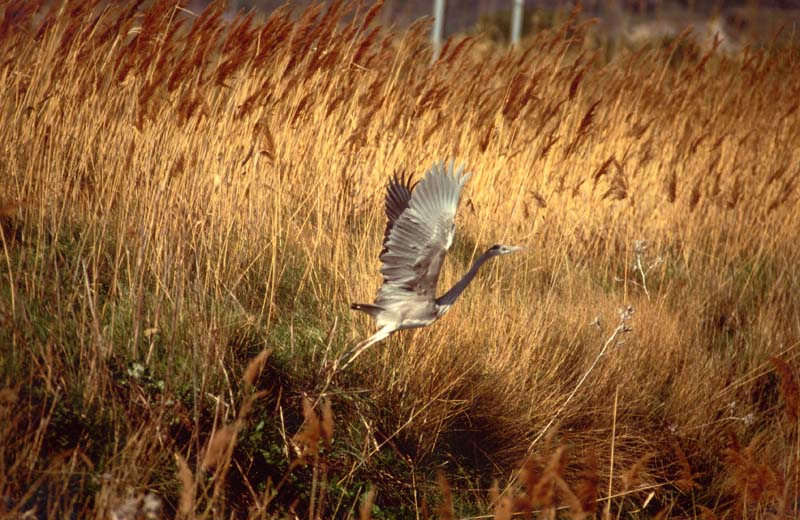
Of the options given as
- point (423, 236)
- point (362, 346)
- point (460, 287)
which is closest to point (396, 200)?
point (423, 236)

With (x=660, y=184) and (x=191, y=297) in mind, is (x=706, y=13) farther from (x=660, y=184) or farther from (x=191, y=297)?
(x=191, y=297)

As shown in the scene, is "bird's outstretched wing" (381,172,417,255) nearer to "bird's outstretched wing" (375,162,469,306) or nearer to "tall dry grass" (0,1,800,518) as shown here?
"bird's outstretched wing" (375,162,469,306)

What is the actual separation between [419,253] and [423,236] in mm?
64

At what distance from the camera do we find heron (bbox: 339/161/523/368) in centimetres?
293

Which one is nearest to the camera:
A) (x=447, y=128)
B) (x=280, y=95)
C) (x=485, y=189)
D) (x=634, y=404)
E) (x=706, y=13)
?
(x=634, y=404)

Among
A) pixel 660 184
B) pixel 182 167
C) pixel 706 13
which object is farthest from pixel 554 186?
pixel 706 13

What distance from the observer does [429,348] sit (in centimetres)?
347

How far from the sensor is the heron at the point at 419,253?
2928mm

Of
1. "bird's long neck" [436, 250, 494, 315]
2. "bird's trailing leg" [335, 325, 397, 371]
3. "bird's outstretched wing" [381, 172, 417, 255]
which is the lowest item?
"bird's trailing leg" [335, 325, 397, 371]

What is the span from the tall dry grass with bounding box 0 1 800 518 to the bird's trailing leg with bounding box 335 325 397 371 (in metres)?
0.08

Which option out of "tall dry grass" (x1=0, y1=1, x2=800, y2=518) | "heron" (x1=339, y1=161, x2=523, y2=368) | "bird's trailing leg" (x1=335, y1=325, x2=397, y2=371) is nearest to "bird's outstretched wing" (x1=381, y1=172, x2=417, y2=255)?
"heron" (x1=339, y1=161, x2=523, y2=368)

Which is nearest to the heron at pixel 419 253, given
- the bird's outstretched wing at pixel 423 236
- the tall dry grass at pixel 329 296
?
the bird's outstretched wing at pixel 423 236

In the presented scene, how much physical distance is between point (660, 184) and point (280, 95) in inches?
94.5

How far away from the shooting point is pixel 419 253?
9.84ft
